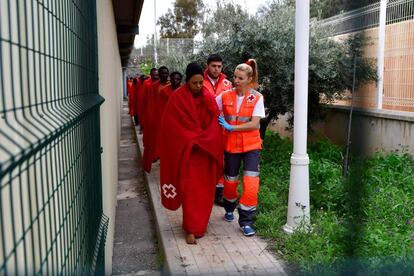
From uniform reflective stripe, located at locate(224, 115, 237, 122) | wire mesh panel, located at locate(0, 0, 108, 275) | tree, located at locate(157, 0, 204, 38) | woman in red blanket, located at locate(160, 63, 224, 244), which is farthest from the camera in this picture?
tree, located at locate(157, 0, 204, 38)

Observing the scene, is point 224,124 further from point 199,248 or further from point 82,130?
point 82,130

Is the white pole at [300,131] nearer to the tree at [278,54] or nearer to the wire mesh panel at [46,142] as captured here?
the wire mesh panel at [46,142]

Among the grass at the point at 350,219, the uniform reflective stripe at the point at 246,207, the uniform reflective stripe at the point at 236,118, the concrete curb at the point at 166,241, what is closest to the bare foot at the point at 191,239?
the concrete curb at the point at 166,241

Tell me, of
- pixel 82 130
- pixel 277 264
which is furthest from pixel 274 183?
pixel 82 130

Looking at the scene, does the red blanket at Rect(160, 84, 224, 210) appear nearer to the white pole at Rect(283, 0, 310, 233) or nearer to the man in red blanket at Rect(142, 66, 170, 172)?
the white pole at Rect(283, 0, 310, 233)

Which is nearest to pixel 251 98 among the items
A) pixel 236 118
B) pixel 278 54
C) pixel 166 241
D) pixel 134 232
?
pixel 236 118

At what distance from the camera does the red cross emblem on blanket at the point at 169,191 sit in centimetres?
431

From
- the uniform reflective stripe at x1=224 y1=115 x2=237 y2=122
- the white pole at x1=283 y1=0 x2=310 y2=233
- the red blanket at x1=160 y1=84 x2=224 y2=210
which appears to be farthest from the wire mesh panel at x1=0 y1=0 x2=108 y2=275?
the white pole at x1=283 y1=0 x2=310 y2=233

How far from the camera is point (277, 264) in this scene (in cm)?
361

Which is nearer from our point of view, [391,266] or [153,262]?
[391,266]

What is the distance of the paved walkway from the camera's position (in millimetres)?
3525

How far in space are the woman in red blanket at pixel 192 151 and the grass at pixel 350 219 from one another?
672mm

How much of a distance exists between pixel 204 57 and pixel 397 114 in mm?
3344

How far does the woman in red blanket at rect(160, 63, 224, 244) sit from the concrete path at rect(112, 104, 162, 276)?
546mm
